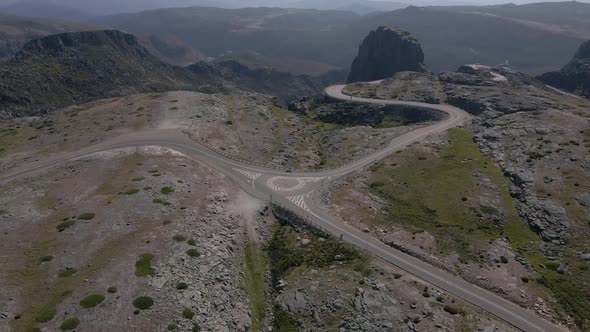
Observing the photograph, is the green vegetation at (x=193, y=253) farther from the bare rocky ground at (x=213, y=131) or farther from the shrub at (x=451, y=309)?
the bare rocky ground at (x=213, y=131)

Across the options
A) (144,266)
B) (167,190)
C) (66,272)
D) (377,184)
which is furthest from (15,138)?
(377,184)

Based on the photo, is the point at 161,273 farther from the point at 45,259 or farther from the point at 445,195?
the point at 445,195

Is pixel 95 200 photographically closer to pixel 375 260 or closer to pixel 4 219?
pixel 4 219

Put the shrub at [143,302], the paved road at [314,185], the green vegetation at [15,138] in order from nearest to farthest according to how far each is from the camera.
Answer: the shrub at [143,302] < the paved road at [314,185] < the green vegetation at [15,138]

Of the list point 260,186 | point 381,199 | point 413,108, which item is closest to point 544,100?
point 413,108

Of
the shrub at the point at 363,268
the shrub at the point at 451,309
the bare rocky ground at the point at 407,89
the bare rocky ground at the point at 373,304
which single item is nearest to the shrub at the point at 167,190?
the bare rocky ground at the point at 373,304
